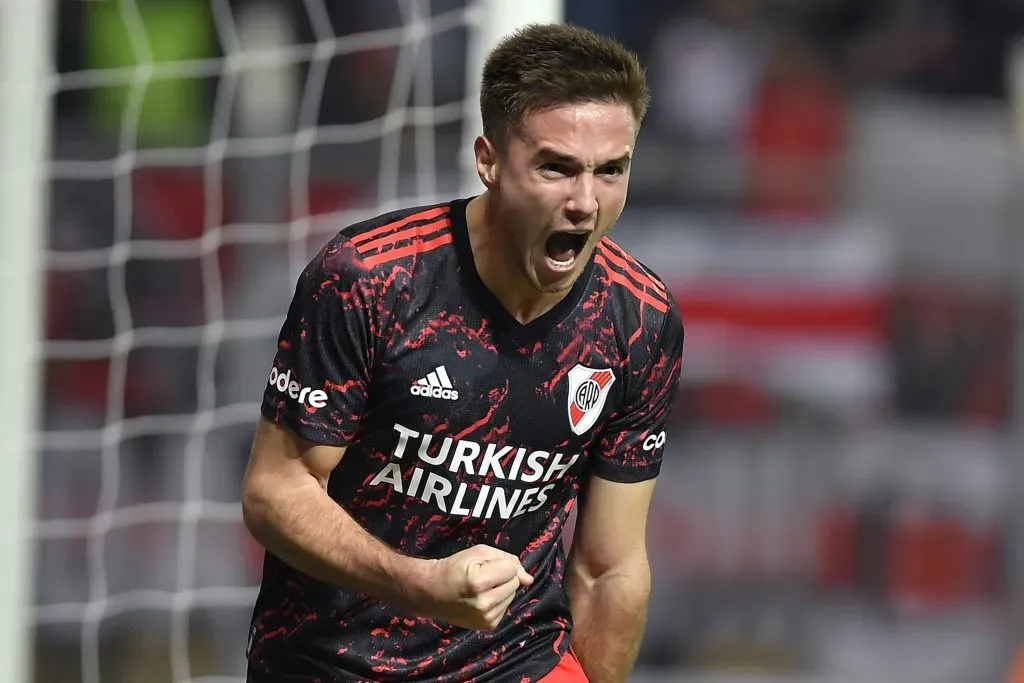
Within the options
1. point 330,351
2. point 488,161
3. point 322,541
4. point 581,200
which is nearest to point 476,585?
point 322,541

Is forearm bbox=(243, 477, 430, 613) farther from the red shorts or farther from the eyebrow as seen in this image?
the eyebrow

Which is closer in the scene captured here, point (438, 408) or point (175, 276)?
point (438, 408)

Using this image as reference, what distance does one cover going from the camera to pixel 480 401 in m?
2.39

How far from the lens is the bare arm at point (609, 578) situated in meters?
2.61

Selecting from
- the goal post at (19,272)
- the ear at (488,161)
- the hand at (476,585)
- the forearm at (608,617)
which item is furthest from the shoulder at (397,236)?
the goal post at (19,272)

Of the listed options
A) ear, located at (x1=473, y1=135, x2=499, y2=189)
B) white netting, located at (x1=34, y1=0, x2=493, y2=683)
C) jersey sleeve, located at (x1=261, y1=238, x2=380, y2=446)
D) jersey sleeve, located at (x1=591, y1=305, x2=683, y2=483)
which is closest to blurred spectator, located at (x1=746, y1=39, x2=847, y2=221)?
white netting, located at (x1=34, y1=0, x2=493, y2=683)

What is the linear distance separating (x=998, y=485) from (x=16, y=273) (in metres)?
3.50

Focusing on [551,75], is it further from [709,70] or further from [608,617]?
[709,70]

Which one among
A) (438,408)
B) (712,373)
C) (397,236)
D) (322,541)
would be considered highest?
(397,236)

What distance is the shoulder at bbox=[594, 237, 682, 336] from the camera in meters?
2.49

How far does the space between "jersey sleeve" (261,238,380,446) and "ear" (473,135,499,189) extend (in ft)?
0.78

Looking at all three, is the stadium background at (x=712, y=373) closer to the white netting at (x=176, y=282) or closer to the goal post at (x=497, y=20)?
the white netting at (x=176, y=282)

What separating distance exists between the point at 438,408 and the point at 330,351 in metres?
0.20

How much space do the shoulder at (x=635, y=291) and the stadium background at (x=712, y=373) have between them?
2.74 m
